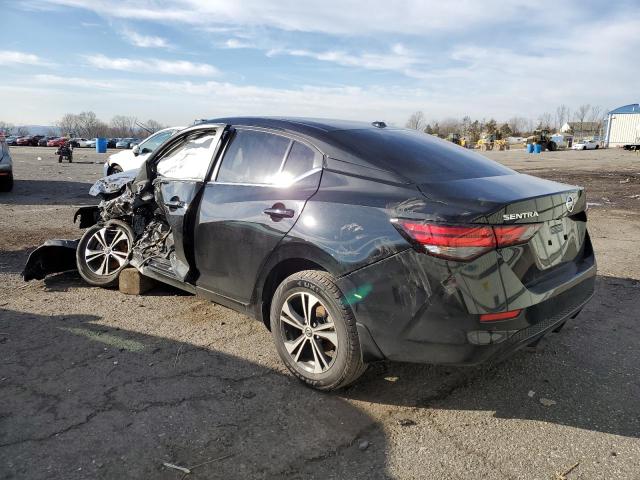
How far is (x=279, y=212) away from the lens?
3385 mm

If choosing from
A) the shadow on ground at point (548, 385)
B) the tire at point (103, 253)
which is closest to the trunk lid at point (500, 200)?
the shadow on ground at point (548, 385)

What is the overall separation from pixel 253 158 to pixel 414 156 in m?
1.21

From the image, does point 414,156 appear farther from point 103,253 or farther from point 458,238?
point 103,253

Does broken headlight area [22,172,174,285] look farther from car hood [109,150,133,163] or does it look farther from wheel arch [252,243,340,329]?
car hood [109,150,133,163]

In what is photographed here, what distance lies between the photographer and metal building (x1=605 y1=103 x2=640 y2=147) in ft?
201

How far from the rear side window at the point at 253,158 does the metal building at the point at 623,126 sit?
6789 centimetres

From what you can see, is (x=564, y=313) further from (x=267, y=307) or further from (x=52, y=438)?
(x=52, y=438)

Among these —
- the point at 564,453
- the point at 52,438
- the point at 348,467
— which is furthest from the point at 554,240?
the point at 52,438

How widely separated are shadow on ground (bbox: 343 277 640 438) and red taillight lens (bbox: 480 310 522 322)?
27.5 inches

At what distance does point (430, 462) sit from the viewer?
8.52 feet

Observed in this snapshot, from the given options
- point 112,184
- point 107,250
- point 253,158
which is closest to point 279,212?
point 253,158

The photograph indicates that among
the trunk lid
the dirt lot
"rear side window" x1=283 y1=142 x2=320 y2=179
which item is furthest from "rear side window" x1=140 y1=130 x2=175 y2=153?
the trunk lid

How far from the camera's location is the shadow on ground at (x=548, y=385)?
3.05 meters

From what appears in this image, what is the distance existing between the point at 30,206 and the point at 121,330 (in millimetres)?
8053
